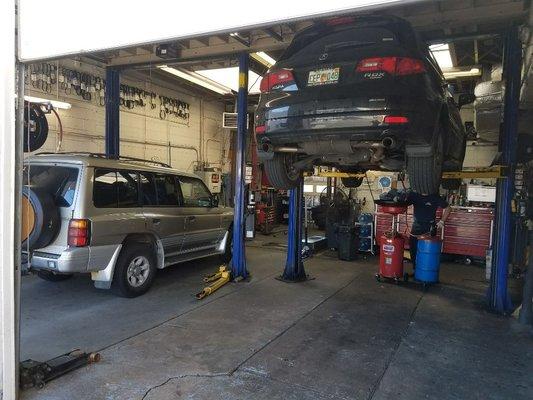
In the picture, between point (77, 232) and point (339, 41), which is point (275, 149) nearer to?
point (339, 41)

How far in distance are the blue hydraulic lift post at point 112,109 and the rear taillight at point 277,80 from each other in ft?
16.9

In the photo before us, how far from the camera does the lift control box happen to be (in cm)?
1202

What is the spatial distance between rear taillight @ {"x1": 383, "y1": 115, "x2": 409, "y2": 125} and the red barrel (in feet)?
11.5

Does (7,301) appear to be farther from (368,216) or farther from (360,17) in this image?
(368,216)

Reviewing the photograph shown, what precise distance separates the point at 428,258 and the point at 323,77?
391cm

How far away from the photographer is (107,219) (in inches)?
188

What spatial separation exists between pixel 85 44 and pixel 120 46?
280 mm

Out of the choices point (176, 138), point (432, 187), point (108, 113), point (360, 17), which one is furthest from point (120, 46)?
point (176, 138)

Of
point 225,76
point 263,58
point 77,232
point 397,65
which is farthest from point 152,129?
point 397,65

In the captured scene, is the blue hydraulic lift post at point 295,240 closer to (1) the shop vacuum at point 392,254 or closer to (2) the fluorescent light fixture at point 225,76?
(1) the shop vacuum at point 392,254

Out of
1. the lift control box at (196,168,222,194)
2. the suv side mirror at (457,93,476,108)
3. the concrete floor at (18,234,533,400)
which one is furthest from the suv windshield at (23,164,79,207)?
the lift control box at (196,168,222,194)

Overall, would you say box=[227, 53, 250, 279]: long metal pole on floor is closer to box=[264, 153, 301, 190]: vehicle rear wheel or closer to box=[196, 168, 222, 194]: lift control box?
box=[264, 153, 301, 190]: vehicle rear wheel

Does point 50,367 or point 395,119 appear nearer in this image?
point 50,367

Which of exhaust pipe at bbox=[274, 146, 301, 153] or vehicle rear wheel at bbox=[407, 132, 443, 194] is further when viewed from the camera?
exhaust pipe at bbox=[274, 146, 301, 153]
